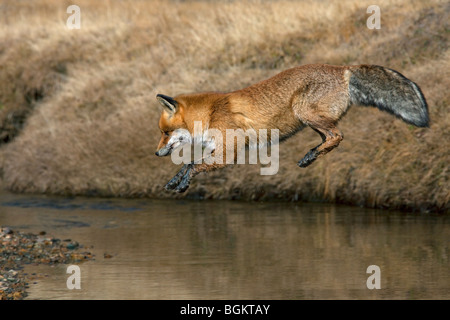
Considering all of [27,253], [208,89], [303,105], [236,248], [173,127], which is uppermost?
[208,89]

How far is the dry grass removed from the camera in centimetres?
1443

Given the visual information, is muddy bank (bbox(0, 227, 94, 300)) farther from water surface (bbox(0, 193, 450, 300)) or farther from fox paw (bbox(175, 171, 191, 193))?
fox paw (bbox(175, 171, 191, 193))

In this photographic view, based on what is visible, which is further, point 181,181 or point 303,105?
point 303,105

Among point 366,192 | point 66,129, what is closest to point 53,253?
point 366,192

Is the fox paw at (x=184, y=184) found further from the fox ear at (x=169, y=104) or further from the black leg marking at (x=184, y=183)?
the fox ear at (x=169, y=104)

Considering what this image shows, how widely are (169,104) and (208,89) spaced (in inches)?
338

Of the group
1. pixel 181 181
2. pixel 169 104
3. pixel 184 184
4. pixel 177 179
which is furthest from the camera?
pixel 169 104

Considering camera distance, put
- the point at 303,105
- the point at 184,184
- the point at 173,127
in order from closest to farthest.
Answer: the point at 184,184
the point at 303,105
the point at 173,127

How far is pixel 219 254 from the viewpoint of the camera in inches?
440

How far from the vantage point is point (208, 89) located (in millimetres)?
17312

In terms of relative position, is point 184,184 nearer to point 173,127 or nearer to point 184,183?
point 184,183

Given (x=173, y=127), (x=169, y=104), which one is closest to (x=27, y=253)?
(x=173, y=127)

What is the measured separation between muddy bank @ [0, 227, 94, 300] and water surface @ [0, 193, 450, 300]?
0.22m

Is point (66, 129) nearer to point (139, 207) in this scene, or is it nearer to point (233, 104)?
point (139, 207)
